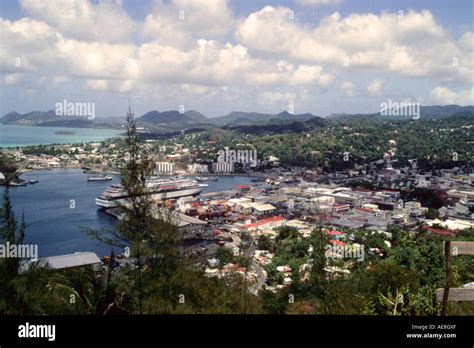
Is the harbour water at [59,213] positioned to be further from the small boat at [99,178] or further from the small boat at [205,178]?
the small boat at [205,178]

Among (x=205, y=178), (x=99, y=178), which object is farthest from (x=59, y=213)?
(x=205, y=178)

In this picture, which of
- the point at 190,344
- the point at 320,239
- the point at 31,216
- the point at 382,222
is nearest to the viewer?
the point at 190,344

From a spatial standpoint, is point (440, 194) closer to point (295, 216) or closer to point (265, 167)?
point (295, 216)

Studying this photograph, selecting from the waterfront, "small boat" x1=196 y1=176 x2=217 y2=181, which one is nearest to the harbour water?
the waterfront

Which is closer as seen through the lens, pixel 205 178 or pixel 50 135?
pixel 50 135

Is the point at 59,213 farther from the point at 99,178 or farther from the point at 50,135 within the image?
the point at 50,135

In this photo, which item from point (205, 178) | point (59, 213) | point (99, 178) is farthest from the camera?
point (205, 178)

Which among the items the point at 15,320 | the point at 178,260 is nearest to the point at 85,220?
the point at 178,260

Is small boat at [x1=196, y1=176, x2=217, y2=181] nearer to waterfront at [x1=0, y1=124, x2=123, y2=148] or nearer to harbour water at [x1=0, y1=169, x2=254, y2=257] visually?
waterfront at [x1=0, y1=124, x2=123, y2=148]

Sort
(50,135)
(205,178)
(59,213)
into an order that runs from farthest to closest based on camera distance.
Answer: (205,178), (50,135), (59,213)
